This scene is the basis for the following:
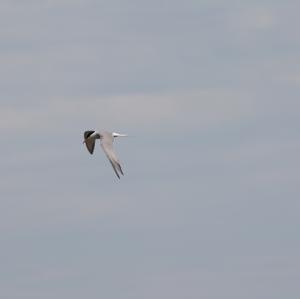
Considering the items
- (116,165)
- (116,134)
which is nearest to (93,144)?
(116,134)

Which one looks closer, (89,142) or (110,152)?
(110,152)

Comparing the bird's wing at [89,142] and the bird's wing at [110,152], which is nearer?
the bird's wing at [110,152]

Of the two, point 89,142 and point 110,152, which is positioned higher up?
point 89,142

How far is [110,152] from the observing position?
1957 inches

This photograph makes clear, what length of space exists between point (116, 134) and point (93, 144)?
481 centimetres

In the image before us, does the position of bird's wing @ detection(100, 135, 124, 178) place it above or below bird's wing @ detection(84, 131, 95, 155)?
below

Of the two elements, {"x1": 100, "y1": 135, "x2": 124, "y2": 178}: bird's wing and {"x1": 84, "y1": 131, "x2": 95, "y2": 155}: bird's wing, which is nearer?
{"x1": 100, "y1": 135, "x2": 124, "y2": 178}: bird's wing

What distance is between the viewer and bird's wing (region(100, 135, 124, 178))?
155 ft

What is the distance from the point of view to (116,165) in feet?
156

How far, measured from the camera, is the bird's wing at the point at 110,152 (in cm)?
4713

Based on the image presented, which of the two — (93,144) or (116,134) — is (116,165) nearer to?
(116,134)

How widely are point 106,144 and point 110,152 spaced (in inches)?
74.4

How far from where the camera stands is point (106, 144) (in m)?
51.6

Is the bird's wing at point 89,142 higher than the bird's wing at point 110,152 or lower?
higher
